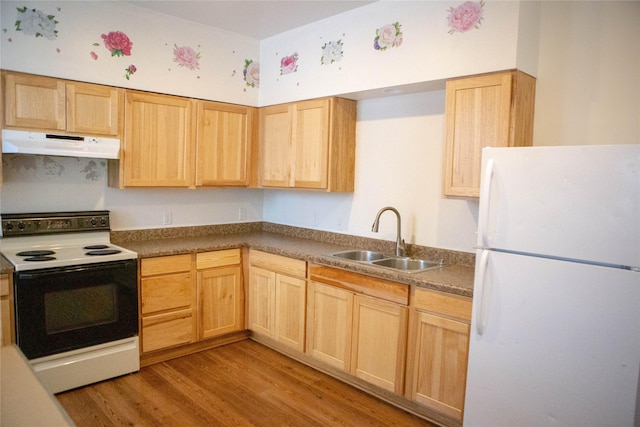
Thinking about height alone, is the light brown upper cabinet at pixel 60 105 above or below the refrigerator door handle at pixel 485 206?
above

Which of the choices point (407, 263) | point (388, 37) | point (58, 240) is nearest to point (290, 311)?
point (407, 263)

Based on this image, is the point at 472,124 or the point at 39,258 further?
the point at 39,258

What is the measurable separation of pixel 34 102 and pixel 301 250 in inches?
81.6

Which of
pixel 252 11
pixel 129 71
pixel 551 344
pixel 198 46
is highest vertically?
pixel 252 11

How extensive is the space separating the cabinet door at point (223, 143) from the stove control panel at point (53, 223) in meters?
0.82

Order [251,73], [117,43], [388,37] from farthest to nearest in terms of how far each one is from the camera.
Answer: [251,73] < [117,43] < [388,37]

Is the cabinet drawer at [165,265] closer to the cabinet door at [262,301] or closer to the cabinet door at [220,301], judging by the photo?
the cabinet door at [220,301]

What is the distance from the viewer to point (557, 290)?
6.36ft

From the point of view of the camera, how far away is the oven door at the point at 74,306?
8.77 feet

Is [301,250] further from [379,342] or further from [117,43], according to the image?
[117,43]

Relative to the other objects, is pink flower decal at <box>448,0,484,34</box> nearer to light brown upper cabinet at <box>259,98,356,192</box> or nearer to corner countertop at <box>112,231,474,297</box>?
light brown upper cabinet at <box>259,98,356,192</box>

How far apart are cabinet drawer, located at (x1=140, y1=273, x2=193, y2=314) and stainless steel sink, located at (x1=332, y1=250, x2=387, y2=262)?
122cm

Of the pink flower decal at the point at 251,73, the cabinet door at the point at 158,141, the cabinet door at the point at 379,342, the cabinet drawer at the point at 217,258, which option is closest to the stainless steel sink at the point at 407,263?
the cabinet door at the point at 379,342

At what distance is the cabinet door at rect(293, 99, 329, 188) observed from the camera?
3510 millimetres
